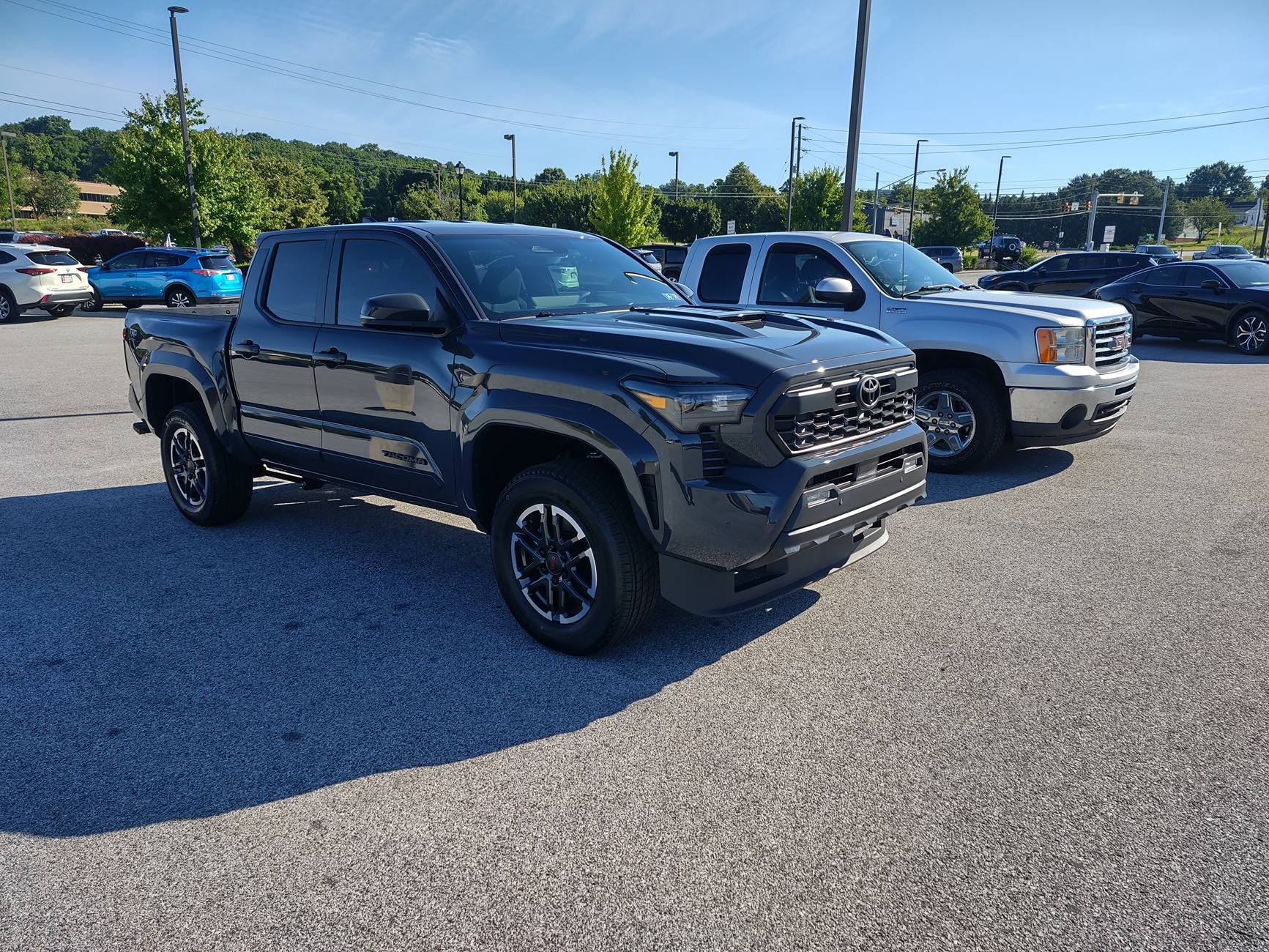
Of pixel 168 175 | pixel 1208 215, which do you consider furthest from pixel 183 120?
pixel 1208 215

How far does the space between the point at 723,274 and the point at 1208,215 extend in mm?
131512

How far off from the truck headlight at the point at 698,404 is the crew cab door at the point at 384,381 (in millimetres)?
1267

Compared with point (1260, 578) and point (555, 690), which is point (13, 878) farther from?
point (1260, 578)

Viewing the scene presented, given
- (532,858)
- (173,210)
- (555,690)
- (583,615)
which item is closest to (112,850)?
(532,858)

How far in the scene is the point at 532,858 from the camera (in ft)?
8.93

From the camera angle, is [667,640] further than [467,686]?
Yes

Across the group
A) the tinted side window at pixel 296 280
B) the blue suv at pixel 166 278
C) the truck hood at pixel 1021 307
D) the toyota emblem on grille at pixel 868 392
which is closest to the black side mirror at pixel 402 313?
the tinted side window at pixel 296 280

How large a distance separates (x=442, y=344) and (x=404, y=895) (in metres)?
2.60

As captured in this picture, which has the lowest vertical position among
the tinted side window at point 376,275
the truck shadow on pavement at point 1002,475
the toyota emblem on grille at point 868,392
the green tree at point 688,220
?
the truck shadow on pavement at point 1002,475

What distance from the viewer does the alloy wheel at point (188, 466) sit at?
603cm

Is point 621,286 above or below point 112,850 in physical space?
above

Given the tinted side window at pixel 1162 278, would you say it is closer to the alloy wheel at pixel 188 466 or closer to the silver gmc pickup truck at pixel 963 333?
the silver gmc pickup truck at pixel 963 333

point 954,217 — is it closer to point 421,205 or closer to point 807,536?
point 421,205

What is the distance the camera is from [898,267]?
320 inches
